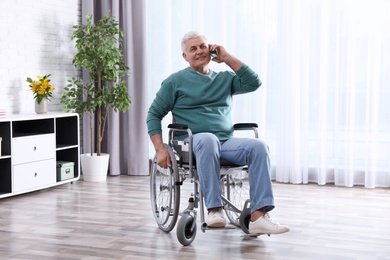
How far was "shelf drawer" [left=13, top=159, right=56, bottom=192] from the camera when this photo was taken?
4.41 metres

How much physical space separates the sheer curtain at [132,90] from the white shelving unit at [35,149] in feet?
1.64

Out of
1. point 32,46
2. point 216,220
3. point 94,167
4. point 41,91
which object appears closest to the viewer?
point 216,220

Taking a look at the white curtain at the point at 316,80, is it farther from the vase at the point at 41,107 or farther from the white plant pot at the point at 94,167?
the vase at the point at 41,107

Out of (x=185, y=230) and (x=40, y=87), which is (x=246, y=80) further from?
(x=40, y=87)

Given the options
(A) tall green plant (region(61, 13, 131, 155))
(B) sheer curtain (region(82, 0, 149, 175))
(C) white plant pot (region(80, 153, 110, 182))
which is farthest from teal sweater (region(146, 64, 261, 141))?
(B) sheer curtain (region(82, 0, 149, 175))

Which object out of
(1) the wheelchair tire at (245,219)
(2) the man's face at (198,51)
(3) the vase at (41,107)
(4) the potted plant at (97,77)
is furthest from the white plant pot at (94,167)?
(1) the wheelchair tire at (245,219)

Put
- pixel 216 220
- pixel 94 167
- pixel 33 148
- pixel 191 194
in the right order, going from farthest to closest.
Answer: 1. pixel 94 167
2. pixel 33 148
3. pixel 191 194
4. pixel 216 220

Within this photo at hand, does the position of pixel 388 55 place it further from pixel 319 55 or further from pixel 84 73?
pixel 84 73

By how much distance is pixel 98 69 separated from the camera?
5219 millimetres

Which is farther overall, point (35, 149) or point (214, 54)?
point (35, 149)

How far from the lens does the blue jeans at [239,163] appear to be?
3.00 m

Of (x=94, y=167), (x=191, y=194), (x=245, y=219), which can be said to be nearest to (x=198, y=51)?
(x=191, y=194)

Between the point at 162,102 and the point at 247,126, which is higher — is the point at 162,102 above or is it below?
above

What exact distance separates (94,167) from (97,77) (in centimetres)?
73
